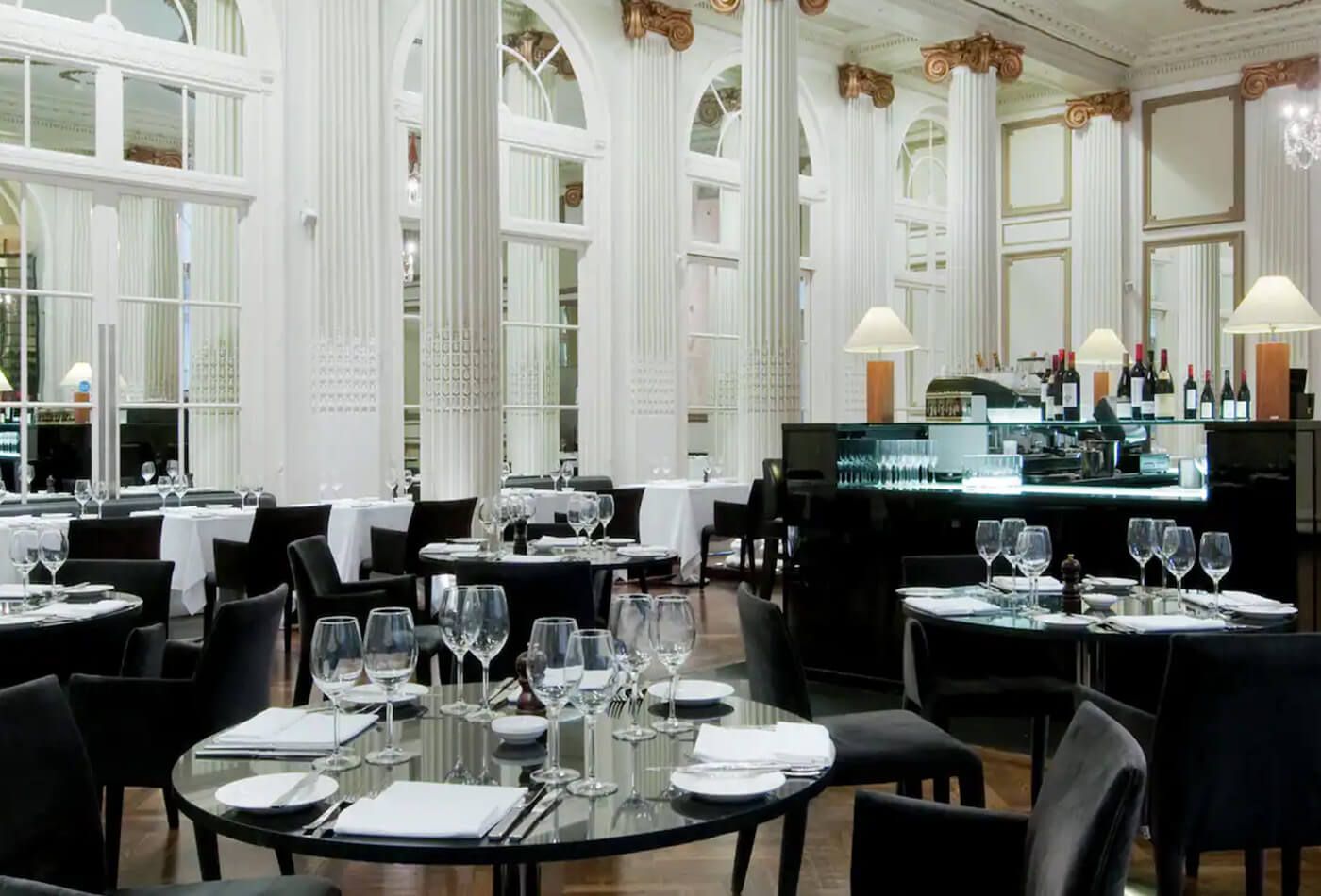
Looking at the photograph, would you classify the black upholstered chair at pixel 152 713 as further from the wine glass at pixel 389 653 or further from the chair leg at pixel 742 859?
the chair leg at pixel 742 859

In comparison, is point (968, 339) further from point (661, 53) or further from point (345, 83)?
point (345, 83)

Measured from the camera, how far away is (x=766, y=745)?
199cm

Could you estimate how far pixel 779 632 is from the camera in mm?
2869

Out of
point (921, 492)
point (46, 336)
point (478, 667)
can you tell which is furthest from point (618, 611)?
point (46, 336)

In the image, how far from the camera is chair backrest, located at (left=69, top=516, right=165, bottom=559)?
5.23 meters

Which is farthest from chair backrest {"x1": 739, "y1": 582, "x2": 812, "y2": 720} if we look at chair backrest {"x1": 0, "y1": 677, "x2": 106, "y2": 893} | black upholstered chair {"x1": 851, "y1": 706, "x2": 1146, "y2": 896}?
chair backrest {"x1": 0, "y1": 677, "x2": 106, "y2": 893}

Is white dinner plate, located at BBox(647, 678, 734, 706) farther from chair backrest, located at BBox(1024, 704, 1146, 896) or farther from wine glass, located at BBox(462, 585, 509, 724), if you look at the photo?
chair backrest, located at BBox(1024, 704, 1146, 896)

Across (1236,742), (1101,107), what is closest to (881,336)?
(1236,742)

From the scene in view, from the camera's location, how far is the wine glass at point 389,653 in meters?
1.92

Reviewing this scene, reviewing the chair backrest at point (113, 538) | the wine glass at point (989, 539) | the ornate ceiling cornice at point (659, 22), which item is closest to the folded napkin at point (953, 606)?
the wine glass at point (989, 539)

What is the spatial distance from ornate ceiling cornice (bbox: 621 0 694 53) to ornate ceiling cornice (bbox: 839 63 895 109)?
2323mm

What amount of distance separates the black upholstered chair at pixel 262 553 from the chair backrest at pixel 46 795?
3.85 m

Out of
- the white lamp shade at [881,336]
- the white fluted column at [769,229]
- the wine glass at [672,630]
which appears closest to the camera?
the wine glass at [672,630]

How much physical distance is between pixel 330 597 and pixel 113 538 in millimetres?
1531
